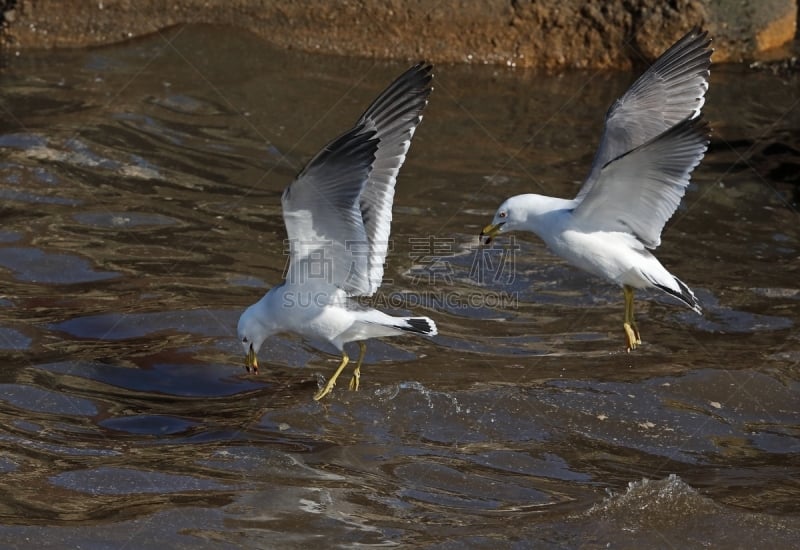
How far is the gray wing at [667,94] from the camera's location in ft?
25.8

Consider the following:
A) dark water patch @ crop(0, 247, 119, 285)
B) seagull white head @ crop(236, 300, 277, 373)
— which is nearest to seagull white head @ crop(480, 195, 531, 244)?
seagull white head @ crop(236, 300, 277, 373)

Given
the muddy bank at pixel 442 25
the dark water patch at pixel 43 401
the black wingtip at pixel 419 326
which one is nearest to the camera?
the black wingtip at pixel 419 326

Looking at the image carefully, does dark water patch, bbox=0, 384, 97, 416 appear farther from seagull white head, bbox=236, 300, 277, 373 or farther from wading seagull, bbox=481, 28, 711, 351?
wading seagull, bbox=481, 28, 711, 351

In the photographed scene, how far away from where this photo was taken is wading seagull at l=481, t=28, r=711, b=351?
6879 millimetres

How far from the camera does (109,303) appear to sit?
27.5 feet

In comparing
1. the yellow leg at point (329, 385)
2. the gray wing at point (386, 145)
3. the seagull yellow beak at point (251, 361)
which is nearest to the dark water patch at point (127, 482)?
the yellow leg at point (329, 385)

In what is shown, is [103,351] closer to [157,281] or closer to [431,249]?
[157,281]

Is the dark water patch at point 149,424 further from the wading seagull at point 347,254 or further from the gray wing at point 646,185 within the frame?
the gray wing at point 646,185

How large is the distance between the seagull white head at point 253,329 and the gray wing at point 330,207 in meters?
0.42

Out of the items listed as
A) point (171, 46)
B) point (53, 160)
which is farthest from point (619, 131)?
point (171, 46)

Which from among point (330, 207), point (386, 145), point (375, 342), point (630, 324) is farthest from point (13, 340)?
point (630, 324)

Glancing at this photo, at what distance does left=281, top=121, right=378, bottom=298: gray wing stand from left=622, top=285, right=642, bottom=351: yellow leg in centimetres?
190

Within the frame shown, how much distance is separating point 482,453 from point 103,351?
108 inches

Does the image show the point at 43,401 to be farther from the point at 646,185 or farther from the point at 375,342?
the point at 646,185
